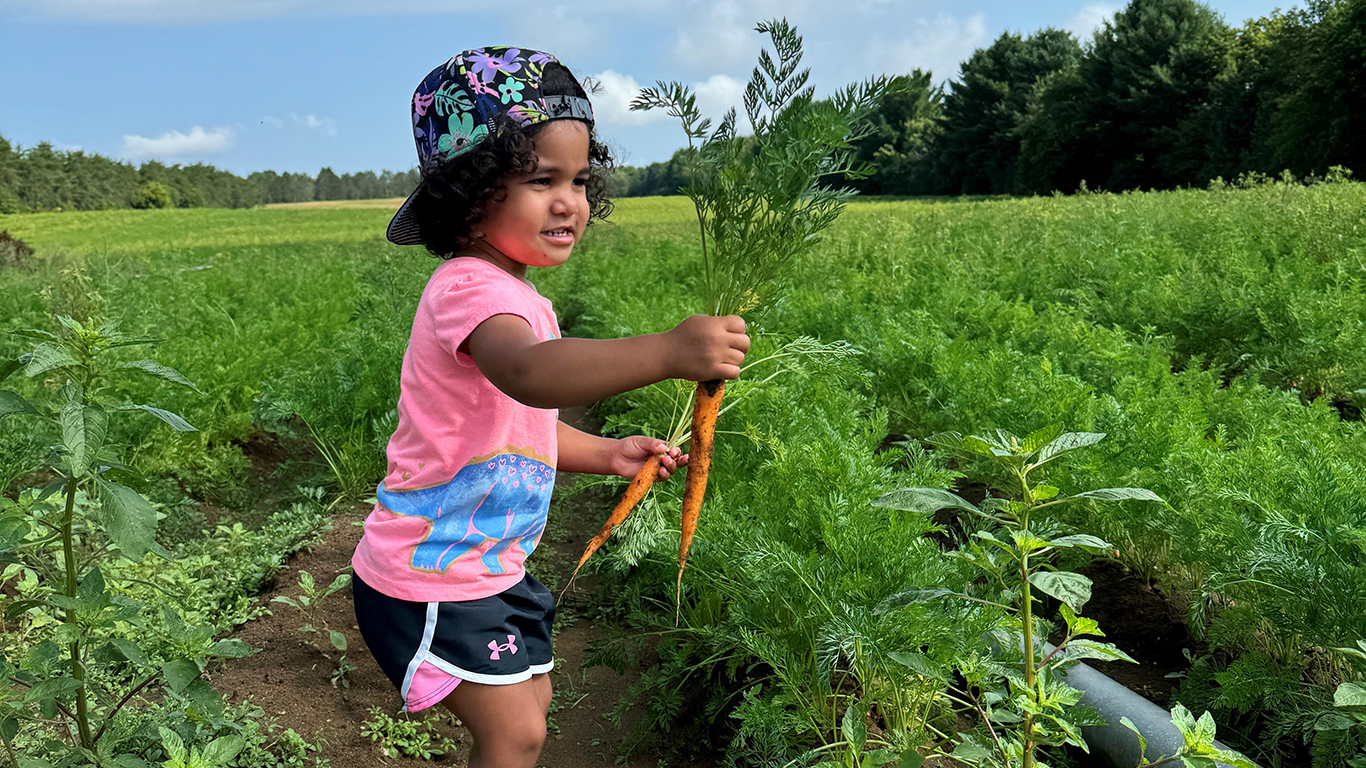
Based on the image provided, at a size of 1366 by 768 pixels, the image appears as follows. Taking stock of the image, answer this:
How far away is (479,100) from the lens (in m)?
1.89

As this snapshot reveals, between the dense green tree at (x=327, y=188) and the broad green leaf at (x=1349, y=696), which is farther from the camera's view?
the dense green tree at (x=327, y=188)

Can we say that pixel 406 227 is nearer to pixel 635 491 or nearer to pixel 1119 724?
pixel 635 491

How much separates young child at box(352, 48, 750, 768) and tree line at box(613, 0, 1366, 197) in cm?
3051

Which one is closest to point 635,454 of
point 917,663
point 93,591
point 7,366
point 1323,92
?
point 917,663

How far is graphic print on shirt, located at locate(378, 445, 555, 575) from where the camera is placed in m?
1.86

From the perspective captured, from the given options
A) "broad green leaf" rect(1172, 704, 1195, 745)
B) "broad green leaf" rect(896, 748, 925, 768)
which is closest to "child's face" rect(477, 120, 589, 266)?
"broad green leaf" rect(896, 748, 925, 768)

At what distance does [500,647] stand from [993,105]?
6482cm

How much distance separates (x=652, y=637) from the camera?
3.45 m

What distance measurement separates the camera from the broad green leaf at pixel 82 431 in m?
1.66

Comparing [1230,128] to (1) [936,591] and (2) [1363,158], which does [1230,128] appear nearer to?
(2) [1363,158]

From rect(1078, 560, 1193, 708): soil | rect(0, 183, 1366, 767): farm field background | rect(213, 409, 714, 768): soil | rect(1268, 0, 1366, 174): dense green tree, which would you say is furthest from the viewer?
rect(1268, 0, 1366, 174): dense green tree

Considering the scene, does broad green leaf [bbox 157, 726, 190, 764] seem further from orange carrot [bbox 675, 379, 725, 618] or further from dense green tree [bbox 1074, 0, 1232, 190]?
dense green tree [bbox 1074, 0, 1232, 190]

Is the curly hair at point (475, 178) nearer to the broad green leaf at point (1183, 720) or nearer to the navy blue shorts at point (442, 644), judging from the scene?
the navy blue shorts at point (442, 644)

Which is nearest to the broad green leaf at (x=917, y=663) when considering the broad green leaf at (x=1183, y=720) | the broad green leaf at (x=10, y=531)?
the broad green leaf at (x=1183, y=720)
